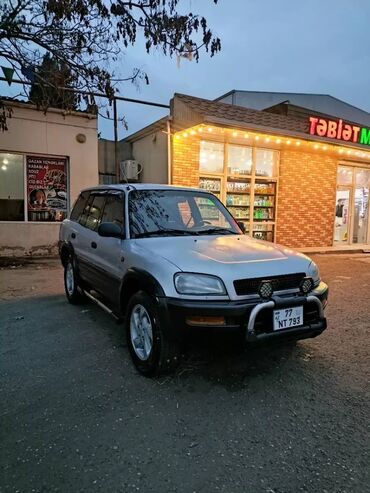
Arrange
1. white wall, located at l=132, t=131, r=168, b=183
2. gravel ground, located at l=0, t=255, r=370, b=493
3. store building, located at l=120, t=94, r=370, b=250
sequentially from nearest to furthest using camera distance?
gravel ground, located at l=0, t=255, r=370, b=493
store building, located at l=120, t=94, r=370, b=250
white wall, located at l=132, t=131, r=168, b=183

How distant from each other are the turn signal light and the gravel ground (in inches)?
4.8

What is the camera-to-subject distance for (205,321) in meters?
2.76

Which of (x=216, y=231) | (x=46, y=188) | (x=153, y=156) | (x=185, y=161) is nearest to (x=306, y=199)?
(x=185, y=161)

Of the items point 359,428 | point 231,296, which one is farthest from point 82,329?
point 359,428

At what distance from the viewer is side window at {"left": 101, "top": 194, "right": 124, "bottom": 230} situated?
3.96 meters

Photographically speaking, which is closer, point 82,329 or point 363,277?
point 82,329

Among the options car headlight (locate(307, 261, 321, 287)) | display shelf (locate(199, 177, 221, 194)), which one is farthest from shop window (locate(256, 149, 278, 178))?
car headlight (locate(307, 261, 321, 287))

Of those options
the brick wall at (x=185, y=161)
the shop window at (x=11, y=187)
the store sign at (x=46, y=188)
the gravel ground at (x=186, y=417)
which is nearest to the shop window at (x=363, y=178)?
the brick wall at (x=185, y=161)

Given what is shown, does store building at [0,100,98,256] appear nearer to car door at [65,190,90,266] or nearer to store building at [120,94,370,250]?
store building at [120,94,370,250]

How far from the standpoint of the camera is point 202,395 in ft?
9.55

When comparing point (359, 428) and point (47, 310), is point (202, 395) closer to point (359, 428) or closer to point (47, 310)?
point (359, 428)

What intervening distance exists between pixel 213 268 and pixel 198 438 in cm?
123

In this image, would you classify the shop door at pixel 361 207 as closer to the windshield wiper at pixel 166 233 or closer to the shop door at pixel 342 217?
the shop door at pixel 342 217

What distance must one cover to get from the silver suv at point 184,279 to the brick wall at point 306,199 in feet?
28.3
